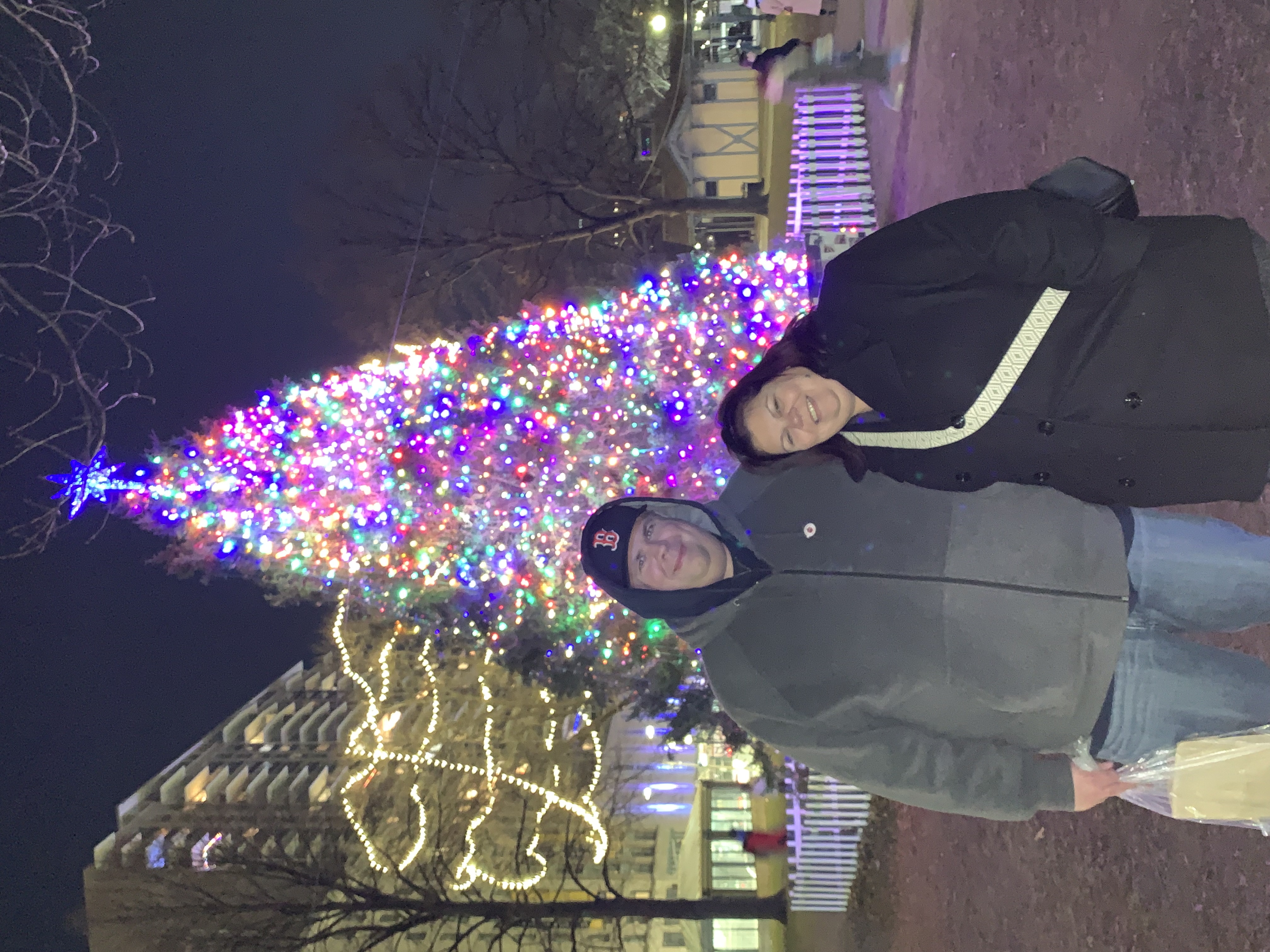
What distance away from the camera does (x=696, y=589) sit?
2.23 m

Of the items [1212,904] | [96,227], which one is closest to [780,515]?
[1212,904]

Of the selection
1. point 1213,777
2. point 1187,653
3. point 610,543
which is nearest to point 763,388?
point 610,543

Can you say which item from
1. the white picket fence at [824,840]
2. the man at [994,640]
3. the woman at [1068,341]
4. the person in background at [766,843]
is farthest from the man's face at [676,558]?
the person in background at [766,843]

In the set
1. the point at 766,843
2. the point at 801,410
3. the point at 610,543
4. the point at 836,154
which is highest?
the point at 836,154

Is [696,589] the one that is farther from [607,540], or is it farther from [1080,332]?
[1080,332]

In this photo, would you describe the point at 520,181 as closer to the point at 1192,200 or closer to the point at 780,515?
the point at 1192,200

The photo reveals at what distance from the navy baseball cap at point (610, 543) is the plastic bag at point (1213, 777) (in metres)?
1.50

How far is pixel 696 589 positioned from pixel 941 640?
0.71m

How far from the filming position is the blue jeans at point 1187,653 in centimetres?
204

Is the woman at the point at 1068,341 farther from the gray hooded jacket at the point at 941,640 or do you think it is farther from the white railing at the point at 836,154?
the white railing at the point at 836,154

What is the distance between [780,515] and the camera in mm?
2283

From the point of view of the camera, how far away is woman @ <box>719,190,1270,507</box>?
6.06 feet

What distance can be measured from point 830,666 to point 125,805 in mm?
15298

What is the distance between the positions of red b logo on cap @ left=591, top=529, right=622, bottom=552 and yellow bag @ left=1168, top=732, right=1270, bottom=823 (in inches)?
68.1
